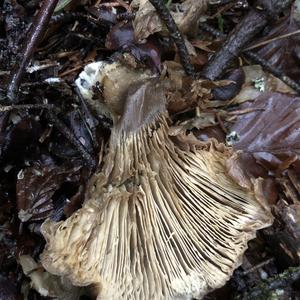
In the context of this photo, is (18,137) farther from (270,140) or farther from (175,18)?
(270,140)

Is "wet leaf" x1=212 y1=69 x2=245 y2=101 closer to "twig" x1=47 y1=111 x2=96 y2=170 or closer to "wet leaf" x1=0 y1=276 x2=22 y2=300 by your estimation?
"twig" x1=47 y1=111 x2=96 y2=170

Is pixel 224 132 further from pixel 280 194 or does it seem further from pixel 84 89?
pixel 84 89

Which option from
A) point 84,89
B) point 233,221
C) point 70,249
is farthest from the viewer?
point 84,89

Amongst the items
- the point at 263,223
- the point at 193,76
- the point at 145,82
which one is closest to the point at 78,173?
the point at 145,82

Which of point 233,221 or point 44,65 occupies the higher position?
point 44,65

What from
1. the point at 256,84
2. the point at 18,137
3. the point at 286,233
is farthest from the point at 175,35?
the point at 286,233

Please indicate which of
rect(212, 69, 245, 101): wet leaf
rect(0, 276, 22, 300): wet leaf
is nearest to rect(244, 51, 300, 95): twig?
rect(212, 69, 245, 101): wet leaf

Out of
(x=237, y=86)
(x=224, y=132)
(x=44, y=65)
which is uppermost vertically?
(x=44, y=65)
